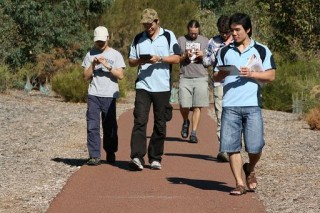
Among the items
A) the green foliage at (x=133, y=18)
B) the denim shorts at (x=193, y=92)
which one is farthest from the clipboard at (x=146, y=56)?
the green foliage at (x=133, y=18)

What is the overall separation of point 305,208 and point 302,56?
22.7 meters

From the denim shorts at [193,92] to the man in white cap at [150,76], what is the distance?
3243 millimetres

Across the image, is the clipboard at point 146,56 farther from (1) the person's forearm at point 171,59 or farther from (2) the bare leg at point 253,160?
(2) the bare leg at point 253,160

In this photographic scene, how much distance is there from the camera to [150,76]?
11898 mm

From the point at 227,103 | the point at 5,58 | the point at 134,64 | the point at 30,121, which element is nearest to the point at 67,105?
the point at 30,121

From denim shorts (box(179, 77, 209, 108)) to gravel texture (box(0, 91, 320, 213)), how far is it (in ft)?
4.12

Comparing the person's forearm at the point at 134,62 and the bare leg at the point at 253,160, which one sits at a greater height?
the person's forearm at the point at 134,62

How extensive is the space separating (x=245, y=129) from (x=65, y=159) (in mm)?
4037

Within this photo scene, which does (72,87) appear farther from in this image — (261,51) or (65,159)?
(261,51)

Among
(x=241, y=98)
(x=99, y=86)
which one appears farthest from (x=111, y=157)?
(x=241, y=98)

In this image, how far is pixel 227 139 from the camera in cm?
995

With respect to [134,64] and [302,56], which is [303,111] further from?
[134,64]

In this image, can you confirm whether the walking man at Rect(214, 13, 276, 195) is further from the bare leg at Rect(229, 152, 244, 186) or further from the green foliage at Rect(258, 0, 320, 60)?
the green foliage at Rect(258, 0, 320, 60)

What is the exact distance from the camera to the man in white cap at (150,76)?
1188cm
